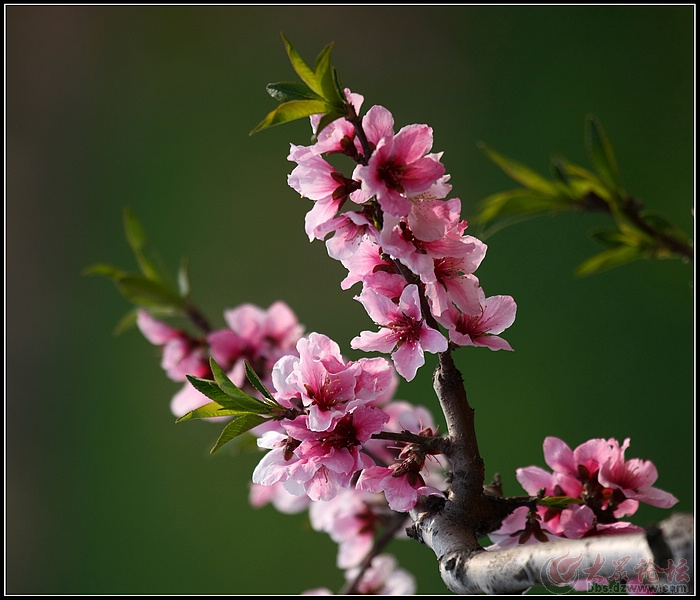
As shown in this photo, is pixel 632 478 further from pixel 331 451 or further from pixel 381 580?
pixel 381 580

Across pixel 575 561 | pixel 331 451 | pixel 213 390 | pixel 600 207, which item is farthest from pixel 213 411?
pixel 600 207

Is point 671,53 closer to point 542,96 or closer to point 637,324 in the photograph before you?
point 542,96

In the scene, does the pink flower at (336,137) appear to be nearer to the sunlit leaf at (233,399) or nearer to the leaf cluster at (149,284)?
the sunlit leaf at (233,399)

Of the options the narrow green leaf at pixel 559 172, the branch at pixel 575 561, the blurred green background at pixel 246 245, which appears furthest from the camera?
the blurred green background at pixel 246 245

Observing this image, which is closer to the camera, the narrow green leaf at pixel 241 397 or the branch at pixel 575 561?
the branch at pixel 575 561

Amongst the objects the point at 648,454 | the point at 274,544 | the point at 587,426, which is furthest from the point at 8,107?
the point at 648,454

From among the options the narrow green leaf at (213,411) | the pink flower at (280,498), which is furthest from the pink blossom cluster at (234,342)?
the narrow green leaf at (213,411)
